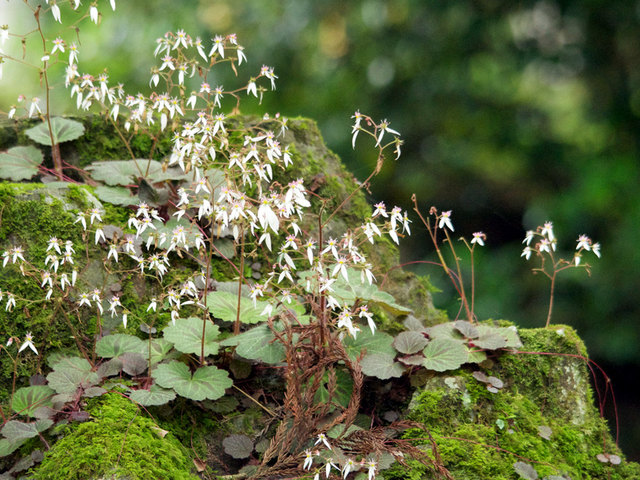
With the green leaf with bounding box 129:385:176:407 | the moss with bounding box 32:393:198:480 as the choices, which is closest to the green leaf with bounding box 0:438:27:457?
the moss with bounding box 32:393:198:480

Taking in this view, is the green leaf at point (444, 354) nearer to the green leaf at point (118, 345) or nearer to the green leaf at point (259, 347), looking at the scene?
the green leaf at point (259, 347)

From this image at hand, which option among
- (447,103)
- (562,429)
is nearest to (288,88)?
(447,103)

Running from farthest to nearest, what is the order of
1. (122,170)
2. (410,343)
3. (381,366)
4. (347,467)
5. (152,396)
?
(122,170), (410,343), (381,366), (152,396), (347,467)

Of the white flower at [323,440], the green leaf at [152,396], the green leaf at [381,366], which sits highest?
the green leaf at [381,366]

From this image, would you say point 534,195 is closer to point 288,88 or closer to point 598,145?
point 598,145

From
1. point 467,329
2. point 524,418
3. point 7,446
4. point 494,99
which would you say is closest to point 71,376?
point 7,446

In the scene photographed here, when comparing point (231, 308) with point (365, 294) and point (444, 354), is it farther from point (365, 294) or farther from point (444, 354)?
point (444, 354)

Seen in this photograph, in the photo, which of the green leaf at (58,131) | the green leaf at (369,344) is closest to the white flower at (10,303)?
the green leaf at (58,131)
